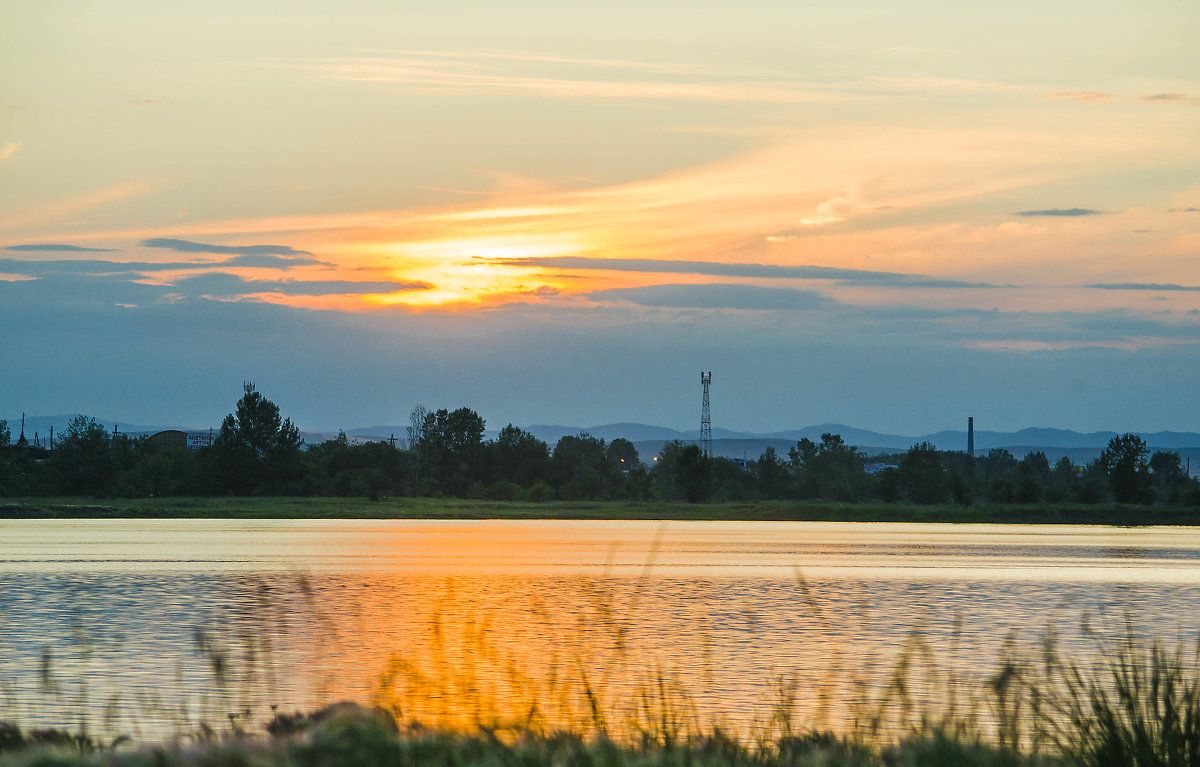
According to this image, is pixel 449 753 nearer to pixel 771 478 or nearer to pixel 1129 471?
pixel 1129 471

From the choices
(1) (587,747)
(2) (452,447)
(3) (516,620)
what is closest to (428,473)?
(2) (452,447)

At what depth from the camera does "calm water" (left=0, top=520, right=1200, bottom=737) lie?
15156 millimetres

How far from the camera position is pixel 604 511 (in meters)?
110

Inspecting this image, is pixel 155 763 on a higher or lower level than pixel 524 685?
higher

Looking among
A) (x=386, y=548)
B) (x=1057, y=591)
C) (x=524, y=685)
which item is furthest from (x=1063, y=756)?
(x=386, y=548)

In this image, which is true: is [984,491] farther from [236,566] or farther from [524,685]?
[524,685]

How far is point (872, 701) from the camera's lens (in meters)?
16.3

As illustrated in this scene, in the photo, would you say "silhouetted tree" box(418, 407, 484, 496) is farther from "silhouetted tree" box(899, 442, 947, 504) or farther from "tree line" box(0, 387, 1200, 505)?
"silhouetted tree" box(899, 442, 947, 504)

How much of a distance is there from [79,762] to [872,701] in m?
11.3

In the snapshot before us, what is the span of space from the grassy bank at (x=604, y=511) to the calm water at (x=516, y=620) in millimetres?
40143

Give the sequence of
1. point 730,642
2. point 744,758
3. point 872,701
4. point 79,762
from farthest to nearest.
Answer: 1. point 730,642
2. point 872,701
3. point 744,758
4. point 79,762

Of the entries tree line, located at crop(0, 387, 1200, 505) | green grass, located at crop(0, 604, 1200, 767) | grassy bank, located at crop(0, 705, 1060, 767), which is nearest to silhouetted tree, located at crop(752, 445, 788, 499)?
tree line, located at crop(0, 387, 1200, 505)

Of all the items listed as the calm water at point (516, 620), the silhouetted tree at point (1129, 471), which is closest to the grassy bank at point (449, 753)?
the calm water at point (516, 620)

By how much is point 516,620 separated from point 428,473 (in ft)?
402
